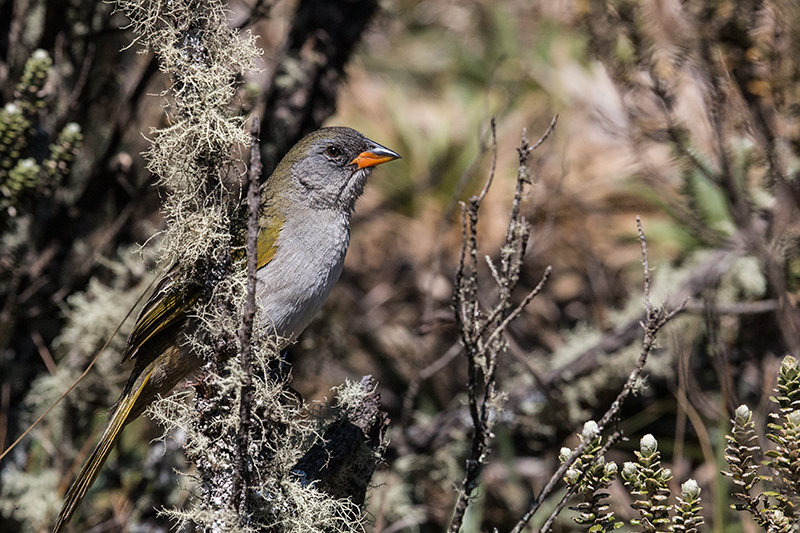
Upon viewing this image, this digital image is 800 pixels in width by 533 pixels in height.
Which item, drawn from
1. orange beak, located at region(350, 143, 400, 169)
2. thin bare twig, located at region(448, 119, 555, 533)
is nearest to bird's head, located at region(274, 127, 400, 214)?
orange beak, located at region(350, 143, 400, 169)

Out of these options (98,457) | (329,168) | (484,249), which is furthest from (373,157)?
(484,249)

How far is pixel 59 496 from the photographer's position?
12.3 ft

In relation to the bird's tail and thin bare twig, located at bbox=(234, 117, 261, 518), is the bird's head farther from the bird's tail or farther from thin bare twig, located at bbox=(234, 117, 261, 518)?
thin bare twig, located at bbox=(234, 117, 261, 518)

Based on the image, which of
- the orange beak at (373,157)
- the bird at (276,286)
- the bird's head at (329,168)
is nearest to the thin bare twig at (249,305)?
the bird at (276,286)

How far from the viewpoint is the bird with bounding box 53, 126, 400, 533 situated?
2.47m

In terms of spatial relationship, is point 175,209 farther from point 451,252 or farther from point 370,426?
point 451,252

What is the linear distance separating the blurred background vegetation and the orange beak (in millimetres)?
528

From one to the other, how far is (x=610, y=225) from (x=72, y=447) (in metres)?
4.80

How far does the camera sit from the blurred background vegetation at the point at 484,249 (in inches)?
139

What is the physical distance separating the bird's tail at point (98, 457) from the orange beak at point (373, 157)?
3.90ft

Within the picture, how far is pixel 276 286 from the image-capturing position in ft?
8.58

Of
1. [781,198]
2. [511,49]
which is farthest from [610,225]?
[781,198]

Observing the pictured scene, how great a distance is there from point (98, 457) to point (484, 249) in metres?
4.66

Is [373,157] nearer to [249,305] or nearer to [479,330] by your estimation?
[479,330]
